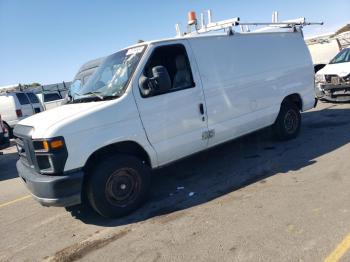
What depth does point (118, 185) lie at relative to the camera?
16.2ft

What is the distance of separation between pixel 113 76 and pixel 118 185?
1546 mm

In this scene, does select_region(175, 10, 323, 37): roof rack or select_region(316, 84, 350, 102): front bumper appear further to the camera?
select_region(316, 84, 350, 102): front bumper

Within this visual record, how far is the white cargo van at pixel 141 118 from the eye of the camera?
4523 millimetres

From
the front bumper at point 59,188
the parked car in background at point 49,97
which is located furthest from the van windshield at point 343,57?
the parked car in background at point 49,97

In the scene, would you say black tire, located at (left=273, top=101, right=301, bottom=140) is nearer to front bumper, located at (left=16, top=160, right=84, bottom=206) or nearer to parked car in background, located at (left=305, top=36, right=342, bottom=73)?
front bumper, located at (left=16, top=160, right=84, bottom=206)

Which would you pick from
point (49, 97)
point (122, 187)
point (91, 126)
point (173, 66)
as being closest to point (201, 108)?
point (173, 66)

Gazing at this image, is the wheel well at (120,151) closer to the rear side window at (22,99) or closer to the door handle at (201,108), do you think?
the door handle at (201,108)

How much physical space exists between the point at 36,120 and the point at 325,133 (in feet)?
19.1

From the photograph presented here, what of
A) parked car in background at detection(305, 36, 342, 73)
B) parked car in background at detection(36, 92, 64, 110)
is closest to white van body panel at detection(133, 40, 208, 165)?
parked car in background at detection(305, 36, 342, 73)

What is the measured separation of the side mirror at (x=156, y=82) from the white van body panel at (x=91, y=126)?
252 millimetres

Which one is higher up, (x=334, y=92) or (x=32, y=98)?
(x=32, y=98)

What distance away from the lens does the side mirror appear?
195 inches

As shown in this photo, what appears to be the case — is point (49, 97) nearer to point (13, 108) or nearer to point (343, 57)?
point (13, 108)

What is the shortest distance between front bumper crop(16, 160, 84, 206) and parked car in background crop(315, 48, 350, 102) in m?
8.76
